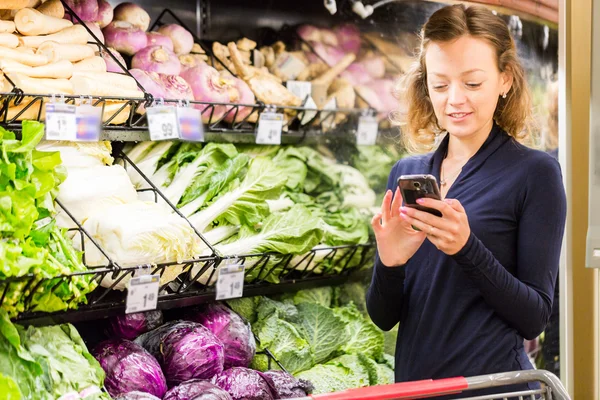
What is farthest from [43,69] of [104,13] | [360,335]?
[360,335]

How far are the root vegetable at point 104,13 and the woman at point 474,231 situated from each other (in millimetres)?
1051

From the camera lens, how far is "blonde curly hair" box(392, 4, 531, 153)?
2318mm

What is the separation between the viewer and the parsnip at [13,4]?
2276 millimetres

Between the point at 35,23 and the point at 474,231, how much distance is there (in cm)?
139

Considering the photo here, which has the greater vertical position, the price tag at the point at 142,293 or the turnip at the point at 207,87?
the turnip at the point at 207,87

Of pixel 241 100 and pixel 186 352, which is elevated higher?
pixel 241 100

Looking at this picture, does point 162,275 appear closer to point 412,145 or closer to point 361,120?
point 412,145

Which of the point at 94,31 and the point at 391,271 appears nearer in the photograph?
the point at 391,271

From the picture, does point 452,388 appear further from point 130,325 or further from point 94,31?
point 94,31

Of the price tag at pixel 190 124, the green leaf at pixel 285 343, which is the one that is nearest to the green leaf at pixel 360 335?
the green leaf at pixel 285 343

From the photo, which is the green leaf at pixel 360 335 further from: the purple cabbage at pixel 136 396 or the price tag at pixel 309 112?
the purple cabbage at pixel 136 396

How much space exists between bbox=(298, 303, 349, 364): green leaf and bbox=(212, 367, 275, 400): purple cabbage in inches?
17.8

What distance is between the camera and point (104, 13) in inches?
106

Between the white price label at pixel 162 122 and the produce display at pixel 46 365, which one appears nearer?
the produce display at pixel 46 365
